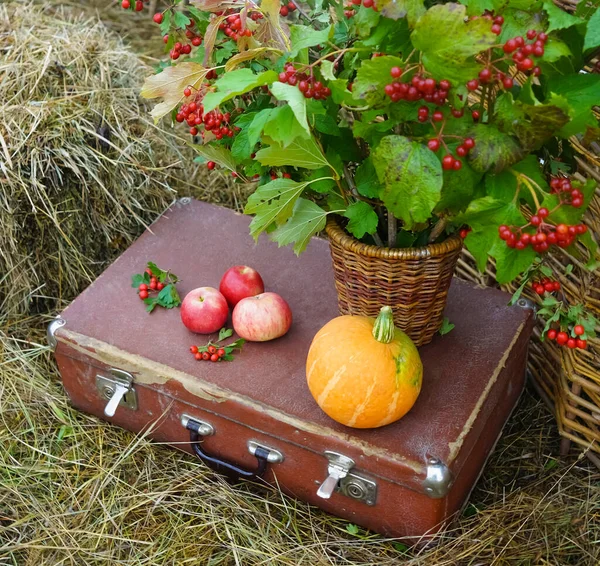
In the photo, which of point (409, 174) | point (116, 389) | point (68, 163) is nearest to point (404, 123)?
point (409, 174)

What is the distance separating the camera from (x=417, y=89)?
0.97 metres

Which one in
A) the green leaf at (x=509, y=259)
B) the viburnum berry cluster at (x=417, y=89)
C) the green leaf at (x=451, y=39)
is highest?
the green leaf at (x=451, y=39)

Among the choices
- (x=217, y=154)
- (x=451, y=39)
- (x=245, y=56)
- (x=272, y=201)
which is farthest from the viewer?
(x=217, y=154)

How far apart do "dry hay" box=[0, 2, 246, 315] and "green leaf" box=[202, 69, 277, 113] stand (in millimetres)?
904

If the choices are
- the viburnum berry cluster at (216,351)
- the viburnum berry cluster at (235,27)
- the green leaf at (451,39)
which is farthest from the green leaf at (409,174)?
the viburnum berry cluster at (216,351)

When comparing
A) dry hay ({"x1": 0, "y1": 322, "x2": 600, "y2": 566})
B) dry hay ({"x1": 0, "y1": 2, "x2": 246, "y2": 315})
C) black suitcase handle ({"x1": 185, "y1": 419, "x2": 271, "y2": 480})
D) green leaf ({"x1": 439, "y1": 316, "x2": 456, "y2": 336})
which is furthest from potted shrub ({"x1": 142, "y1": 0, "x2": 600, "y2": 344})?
dry hay ({"x1": 0, "y1": 2, "x2": 246, "y2": 315})

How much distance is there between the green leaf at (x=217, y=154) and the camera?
4.51ft

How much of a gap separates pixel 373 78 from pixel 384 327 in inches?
18.0

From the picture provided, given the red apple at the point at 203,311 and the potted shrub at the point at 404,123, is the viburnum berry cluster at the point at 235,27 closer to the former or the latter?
the potted shrub at the point at 404,123

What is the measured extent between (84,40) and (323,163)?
4.20ft

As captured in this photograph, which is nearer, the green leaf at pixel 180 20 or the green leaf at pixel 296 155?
the green leaf at pixel 296 155

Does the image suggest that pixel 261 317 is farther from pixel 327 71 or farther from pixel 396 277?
pixel 327 71

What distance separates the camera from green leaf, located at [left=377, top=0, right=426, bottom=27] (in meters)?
0.97

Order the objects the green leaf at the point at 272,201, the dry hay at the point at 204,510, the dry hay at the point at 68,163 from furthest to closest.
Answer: the dry hay at the point at 68,163
the dry hay at the point at 204,510
the green leaf at the point at 272,201
